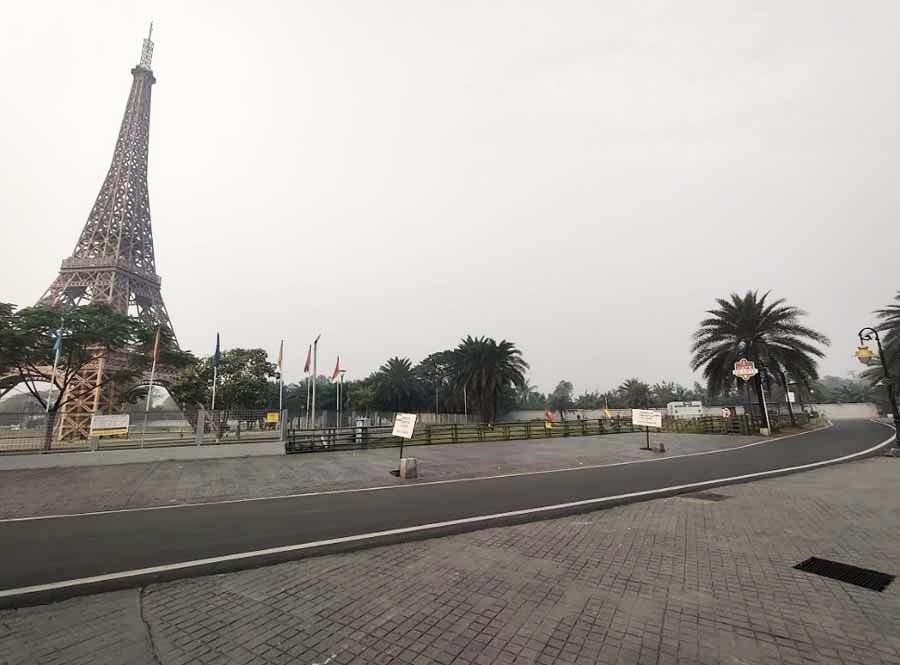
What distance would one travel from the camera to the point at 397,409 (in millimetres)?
67375

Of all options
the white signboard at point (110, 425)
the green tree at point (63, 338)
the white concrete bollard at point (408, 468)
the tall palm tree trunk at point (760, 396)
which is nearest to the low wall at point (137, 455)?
the white signboard at point (110, 425)

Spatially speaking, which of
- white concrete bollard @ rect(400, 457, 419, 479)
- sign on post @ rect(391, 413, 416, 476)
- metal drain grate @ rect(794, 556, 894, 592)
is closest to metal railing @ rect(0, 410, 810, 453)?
sign on post @ rect(391, 413, 416, 476)

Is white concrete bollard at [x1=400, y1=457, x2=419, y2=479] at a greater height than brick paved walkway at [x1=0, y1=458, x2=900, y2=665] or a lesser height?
greater

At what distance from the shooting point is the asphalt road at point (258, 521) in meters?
5.79

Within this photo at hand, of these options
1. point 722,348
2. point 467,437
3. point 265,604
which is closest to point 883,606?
point 265,604

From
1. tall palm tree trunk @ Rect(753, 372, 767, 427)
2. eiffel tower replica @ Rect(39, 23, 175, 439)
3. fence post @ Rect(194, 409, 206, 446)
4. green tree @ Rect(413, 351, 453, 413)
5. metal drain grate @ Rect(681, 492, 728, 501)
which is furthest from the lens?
green tree @ Rect(413, 351, 453, 413)

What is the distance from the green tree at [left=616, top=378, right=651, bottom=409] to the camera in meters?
79.6

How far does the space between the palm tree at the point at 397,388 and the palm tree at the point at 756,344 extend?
44.7m

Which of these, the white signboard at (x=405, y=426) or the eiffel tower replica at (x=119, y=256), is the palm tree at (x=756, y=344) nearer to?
the white signboard at (x=405, y=426)

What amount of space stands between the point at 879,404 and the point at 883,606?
3420 inches

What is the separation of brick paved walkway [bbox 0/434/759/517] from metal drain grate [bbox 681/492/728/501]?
5.58 metres

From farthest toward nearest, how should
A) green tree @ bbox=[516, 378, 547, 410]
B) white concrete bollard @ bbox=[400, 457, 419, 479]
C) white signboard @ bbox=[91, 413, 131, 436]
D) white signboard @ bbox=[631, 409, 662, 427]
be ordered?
green tree @ bbox=[516, 378, 547, 410] < white signboard @ bbox=[631, 409, 662, 427] < white signboard @ bbox=[91, 413, 131, 436] < white concrete bollard @ bbox=[400, 457, 419, 479]

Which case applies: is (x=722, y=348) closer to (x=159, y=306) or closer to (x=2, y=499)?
(x=2, y=499)

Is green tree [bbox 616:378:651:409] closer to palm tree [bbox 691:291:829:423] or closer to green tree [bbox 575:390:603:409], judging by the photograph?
green tree [bbox 575:390:603:409]
